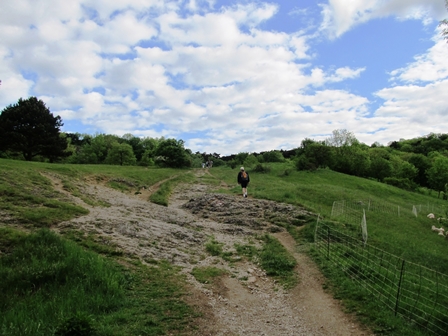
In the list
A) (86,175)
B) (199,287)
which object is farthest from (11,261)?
(86,175)

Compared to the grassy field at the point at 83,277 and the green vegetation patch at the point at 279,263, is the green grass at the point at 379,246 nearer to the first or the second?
the grassy field at the point at 83,277

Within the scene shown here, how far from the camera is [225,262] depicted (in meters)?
11.8

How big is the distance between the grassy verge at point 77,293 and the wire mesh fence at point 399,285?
548 cm

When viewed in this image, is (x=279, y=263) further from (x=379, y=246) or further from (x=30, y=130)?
(x=30, y=130)

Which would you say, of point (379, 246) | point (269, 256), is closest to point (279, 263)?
point (269, 256)

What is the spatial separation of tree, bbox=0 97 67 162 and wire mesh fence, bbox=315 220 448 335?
45.7 m

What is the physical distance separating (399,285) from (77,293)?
8.13 m

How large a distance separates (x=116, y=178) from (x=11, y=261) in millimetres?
21295

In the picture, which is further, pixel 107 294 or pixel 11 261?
pixel 11 261

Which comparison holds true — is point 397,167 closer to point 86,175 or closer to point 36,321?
point 86,175

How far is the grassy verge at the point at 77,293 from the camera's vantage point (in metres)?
5.93

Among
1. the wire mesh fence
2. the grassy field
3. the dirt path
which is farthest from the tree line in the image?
the wire mesh fence

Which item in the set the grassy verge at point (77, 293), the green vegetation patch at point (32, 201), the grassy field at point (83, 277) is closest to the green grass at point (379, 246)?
the grassy field at point (83, 277)

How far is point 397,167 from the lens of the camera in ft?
278
